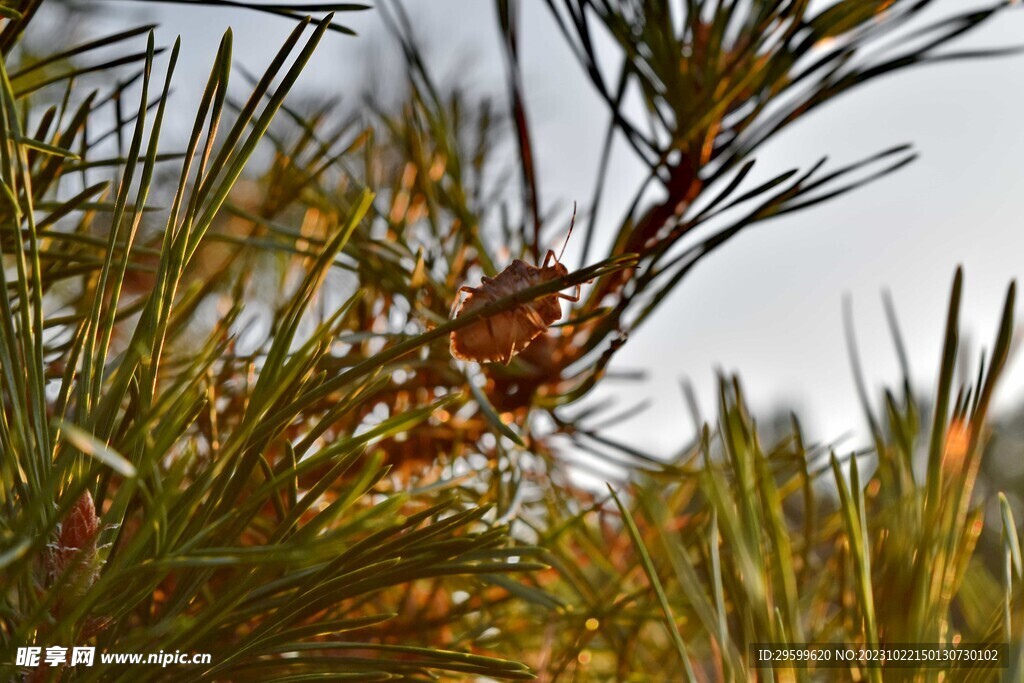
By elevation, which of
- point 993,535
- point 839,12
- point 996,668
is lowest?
point 996,668

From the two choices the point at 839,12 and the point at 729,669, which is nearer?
the point at 729,669

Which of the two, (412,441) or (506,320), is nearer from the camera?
(506,320)

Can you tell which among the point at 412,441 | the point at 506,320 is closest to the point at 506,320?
the point at 506,320

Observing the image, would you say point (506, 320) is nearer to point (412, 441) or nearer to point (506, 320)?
point (506, 320)

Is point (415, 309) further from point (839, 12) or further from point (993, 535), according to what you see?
point (993, 535)

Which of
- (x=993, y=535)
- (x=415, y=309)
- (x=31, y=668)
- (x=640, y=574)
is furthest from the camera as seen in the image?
(x=993, y=535)

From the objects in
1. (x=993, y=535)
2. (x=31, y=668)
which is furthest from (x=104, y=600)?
(x=993, y=535)

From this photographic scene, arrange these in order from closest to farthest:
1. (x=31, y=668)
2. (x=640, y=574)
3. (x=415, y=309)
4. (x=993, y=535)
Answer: (x=31, y=668), (x=415, y=309), (x=640, y=574), (x=993, y=535)
